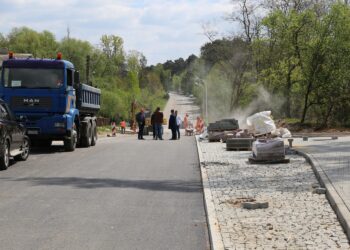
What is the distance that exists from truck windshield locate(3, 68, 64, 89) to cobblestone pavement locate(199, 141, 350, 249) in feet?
25.3

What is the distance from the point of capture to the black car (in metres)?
14.6

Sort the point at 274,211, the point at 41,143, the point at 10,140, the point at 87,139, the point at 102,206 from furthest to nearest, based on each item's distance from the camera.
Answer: the point at 87,139, the point at 41,143, the point at 10,140, the point at 102,206, the point at 274,211

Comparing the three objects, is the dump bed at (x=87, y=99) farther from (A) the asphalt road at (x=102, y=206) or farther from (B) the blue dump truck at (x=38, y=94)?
(A) the asphalt road at (x=102, y=206)

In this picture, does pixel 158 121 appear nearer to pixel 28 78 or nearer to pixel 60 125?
pixel 60 125

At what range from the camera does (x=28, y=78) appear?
19.9 metres

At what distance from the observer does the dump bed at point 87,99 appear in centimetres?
2248

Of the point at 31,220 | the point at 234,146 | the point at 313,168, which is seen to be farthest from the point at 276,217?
the point at 234,146

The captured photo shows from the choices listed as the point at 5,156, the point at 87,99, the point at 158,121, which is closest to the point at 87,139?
the point at 87,99

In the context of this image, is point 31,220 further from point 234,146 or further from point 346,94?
point 346,94

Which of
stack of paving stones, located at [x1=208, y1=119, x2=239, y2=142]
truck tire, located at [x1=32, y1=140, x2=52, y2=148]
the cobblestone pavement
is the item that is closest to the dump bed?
truck tire, located at [x1=32, y1=140, x2=52, y2=148]

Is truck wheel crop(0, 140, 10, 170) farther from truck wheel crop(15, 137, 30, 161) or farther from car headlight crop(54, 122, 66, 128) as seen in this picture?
car headlight crop(54, 122, 66, 128)

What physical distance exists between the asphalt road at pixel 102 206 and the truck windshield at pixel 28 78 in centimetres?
391

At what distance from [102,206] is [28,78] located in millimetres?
11203

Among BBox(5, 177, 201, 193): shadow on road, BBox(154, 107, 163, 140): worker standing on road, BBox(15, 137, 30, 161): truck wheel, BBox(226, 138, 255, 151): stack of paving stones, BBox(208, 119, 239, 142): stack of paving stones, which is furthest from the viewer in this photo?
BBox(154, 107, 163, 140): worker standing on road
